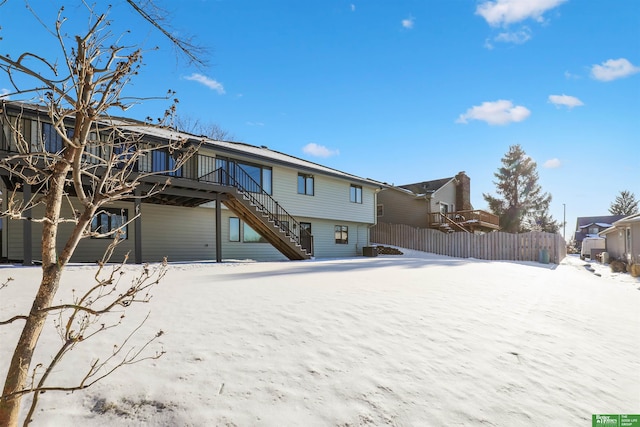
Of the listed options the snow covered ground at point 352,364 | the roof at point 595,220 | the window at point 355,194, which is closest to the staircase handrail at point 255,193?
the window at point 355,194

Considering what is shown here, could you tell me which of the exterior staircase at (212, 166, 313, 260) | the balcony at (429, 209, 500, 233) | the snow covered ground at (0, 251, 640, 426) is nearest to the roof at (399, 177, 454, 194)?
the balcony at (429, 209, 500, 233)

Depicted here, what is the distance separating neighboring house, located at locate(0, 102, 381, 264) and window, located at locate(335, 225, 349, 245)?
7cm

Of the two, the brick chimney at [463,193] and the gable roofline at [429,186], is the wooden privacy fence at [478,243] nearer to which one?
the gable roofline at [429,186]

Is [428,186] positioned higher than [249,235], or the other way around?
[428,186]

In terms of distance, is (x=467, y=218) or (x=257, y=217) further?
(x=467, y=218)

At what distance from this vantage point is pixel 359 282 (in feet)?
24.3

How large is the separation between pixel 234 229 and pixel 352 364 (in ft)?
48.2

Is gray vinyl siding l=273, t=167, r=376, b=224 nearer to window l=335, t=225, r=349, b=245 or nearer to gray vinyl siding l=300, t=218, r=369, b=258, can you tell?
gray vinyl siding l=300, t=218, r=369, b=258

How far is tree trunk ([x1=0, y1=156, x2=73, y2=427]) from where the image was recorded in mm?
1754

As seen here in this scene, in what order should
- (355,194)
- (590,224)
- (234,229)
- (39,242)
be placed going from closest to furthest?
(39,242) < (234,229) < (355,194) < (590,224)

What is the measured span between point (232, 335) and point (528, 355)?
3.29 meters

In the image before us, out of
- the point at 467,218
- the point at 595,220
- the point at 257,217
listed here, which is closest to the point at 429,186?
the point at 467,218

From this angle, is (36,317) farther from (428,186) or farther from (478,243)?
(428,186)

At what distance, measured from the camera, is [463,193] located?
33094mm
